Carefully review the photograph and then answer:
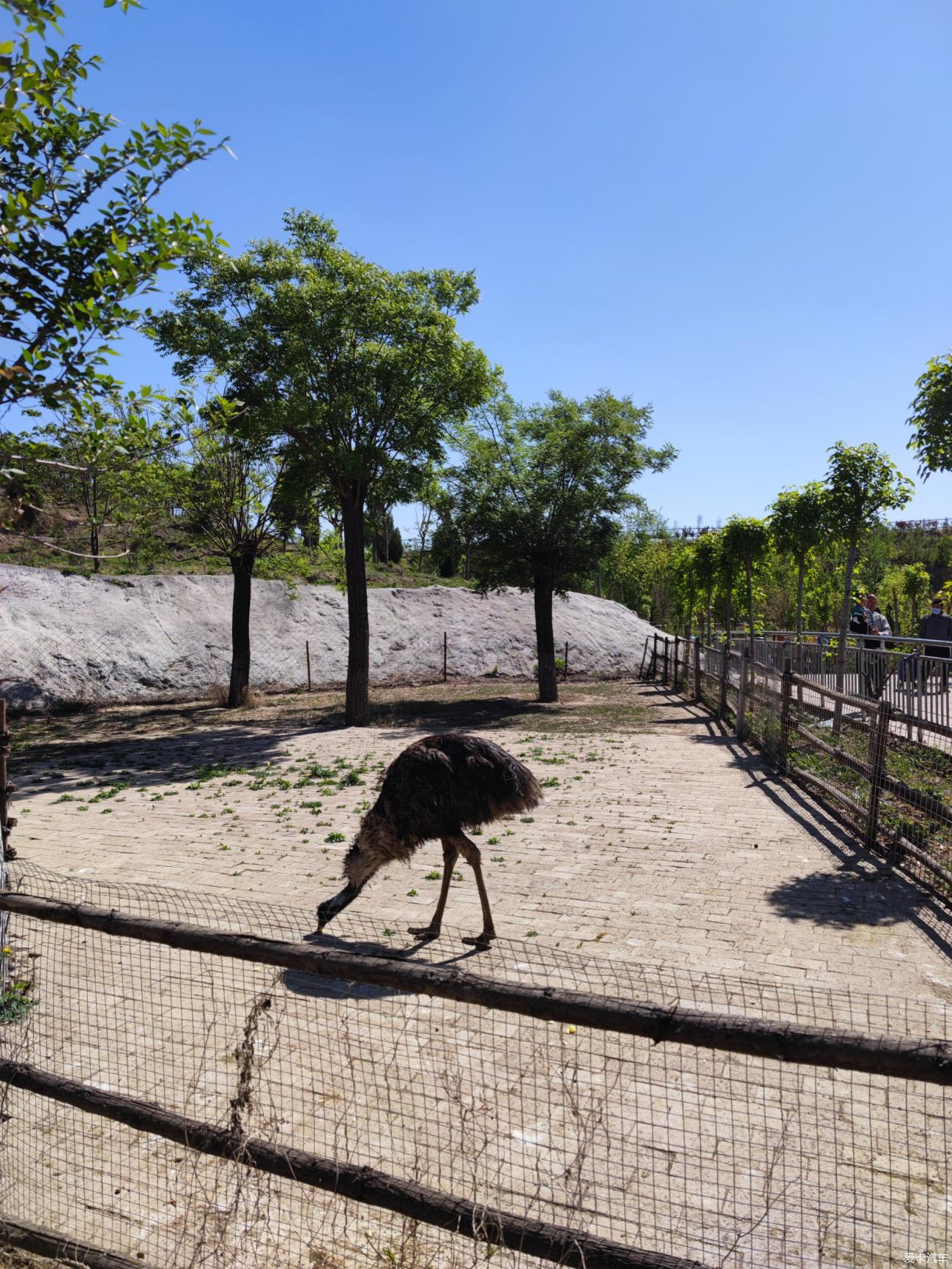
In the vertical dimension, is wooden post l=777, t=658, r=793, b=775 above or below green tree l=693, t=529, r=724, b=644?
below

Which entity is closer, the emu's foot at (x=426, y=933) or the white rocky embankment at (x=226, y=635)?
the emu's foot at (x=426, y=933)

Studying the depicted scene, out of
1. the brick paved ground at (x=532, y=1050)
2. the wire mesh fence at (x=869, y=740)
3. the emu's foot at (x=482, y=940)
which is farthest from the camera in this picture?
the wire mesh fence at (x=869, y=740)

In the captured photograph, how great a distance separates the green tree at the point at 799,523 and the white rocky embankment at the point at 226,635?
7.71 m

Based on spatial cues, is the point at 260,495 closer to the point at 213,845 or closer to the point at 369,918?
the point at 213,845

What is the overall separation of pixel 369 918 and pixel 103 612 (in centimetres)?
1873

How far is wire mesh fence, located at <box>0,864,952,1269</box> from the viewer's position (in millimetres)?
3172

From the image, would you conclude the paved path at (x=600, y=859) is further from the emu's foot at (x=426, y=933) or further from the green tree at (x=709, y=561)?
the green tree at (x=709, y=561)

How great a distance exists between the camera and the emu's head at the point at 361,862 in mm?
5941

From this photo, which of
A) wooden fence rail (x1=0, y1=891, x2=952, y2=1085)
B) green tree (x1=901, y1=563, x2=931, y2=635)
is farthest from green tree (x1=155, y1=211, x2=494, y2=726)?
green tree (x1=901, y1=563, x2=931, y2=635)

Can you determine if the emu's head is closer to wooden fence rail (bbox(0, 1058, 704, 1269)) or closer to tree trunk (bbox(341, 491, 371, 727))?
wooden fence rail (bbox(0, 1058, 704, 1269))

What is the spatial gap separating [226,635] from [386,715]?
7278mm

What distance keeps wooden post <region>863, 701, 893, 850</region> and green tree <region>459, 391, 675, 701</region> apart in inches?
546

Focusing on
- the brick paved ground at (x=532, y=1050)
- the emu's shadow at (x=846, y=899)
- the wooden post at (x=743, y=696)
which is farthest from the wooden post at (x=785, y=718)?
the emu's shadow at (x=846, y=899)

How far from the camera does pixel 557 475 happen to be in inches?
860
